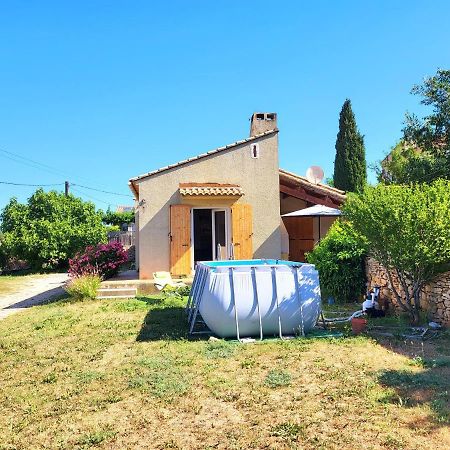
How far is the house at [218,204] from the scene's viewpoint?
48.5ft

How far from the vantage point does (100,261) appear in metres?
15.8

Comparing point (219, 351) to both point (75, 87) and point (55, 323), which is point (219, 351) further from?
point (75, 87)

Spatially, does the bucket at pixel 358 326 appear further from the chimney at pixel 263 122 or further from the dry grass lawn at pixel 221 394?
the chimney at pixel 263 122

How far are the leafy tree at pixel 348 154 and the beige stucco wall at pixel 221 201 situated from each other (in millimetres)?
15454

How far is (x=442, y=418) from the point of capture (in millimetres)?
3984

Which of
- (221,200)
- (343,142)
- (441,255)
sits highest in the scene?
(343,142)

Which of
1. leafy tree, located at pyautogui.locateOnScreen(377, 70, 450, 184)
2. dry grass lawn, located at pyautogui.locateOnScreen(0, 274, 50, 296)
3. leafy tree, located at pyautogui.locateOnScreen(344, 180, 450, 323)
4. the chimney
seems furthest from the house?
leafy tree, located at pyautogui.locateOnScreen(344, 180, 450, 323)

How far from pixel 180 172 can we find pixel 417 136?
8.97 meters

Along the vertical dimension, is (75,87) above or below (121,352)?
above

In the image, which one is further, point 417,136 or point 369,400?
point 417,136

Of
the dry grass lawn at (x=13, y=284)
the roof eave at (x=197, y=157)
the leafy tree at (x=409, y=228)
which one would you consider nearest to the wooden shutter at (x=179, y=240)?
the roof eave at (x=197, y=157)

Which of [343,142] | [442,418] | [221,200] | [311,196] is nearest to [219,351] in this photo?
[442,418]

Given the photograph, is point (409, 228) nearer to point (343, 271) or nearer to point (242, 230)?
point (343, 271)

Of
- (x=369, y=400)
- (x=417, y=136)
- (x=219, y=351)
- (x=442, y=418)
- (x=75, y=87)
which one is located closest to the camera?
(x=442, y=418)
